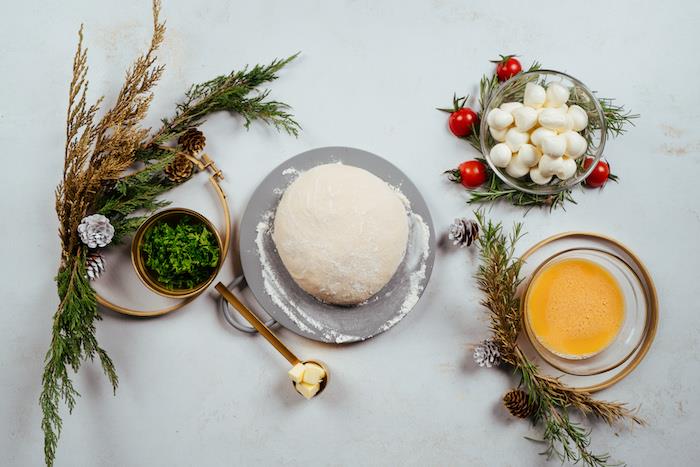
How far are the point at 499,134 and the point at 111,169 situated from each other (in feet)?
3.33

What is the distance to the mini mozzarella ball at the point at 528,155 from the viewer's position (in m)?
1.43

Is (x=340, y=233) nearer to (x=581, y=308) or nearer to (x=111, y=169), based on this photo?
(x=111, y=169)

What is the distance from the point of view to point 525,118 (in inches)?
55.7

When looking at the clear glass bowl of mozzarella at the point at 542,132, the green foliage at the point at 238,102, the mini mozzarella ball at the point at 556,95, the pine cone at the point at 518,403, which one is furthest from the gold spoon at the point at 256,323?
the mini mozzarella ball at the point at 556,95

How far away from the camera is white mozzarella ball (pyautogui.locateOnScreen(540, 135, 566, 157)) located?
4.55 ft

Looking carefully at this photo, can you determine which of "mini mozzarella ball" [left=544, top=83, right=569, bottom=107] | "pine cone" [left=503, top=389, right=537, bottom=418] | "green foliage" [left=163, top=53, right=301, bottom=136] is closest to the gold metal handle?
"green foliage" [left=163, top=53, right=301, bottom=136]

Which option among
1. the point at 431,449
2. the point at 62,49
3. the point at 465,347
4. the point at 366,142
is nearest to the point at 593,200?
the point at 465,347

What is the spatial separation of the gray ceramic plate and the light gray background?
0.07m

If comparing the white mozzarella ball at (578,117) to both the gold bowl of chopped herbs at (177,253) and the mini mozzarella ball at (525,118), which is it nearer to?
the mini mozzarella ball at (525,118)

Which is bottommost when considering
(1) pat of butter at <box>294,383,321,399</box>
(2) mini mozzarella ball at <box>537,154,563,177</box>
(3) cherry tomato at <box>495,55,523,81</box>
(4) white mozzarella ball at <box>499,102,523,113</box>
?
(1) pat of butter at <box>294,383,321,399</box>

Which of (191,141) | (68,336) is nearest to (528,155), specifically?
(191,141)

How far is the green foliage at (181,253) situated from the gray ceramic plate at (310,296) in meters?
0.10

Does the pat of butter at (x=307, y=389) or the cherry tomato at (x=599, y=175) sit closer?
the pat of butter at (x=307, y=389)

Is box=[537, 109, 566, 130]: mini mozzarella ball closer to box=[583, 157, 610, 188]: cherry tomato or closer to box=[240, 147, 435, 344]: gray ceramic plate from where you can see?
box=[583, 157, 610, 188]: cherry tomato
